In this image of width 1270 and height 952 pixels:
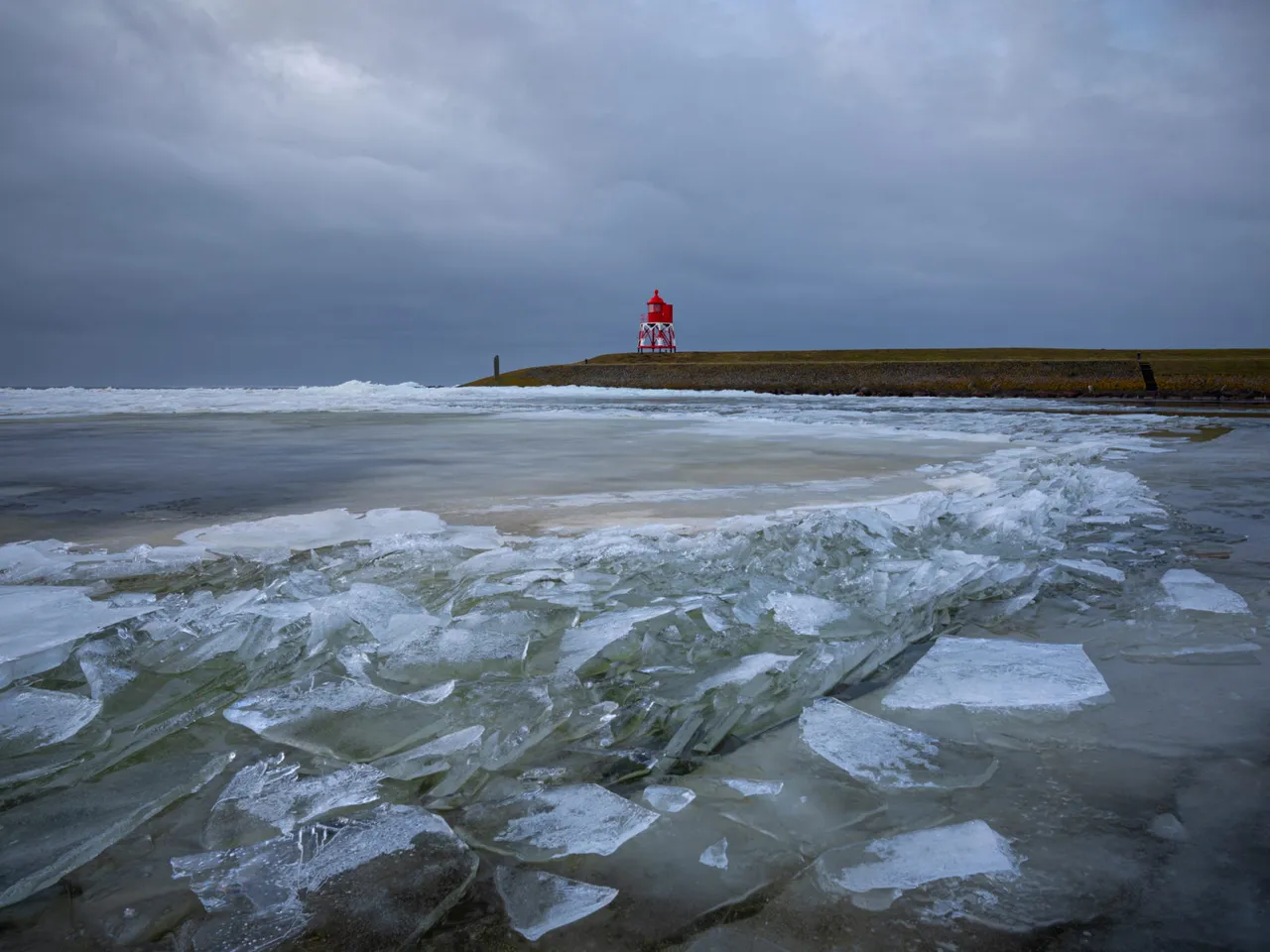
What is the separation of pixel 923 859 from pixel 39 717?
1.48 m

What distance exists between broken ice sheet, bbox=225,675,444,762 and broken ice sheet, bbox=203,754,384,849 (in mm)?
70

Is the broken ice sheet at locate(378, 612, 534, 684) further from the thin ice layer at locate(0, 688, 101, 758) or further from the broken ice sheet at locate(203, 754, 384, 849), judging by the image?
the thin ice layer at locate(0, 688, 101, 758)

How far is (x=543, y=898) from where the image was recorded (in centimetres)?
88

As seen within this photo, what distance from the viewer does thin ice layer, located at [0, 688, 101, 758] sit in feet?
4.16

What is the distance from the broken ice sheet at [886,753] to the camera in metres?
1.13

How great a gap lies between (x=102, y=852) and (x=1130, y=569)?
2.51 m

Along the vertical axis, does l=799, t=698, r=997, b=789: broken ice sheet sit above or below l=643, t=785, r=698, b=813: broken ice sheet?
above

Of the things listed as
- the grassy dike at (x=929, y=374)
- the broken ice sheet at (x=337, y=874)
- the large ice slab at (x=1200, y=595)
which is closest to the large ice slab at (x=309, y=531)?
the broken ice sheet at (x=337, y=874)

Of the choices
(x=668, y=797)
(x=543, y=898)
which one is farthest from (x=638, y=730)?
(x=543, y=898)

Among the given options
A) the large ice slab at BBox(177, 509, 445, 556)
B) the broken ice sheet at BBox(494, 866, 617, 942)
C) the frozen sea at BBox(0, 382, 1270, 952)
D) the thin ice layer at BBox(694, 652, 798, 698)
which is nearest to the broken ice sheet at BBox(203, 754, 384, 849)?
the frozen sea at BBox(0, 382, 1270, 952)

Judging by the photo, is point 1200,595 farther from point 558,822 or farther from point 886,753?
point 558,822

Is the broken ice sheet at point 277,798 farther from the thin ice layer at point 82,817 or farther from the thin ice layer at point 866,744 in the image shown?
the thin ice layer at point 866,744

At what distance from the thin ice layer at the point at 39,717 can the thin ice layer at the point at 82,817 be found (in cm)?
19

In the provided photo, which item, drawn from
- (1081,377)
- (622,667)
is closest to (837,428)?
(622,667)
